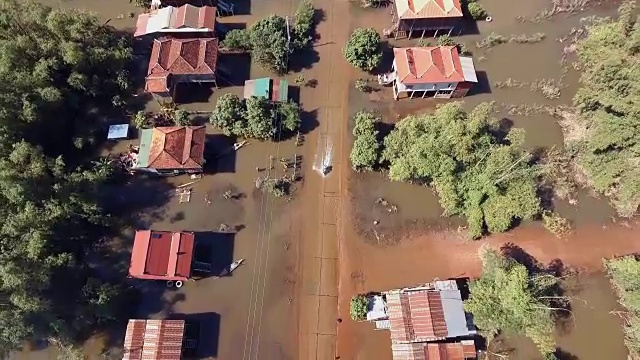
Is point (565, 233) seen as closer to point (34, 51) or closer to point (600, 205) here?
point (600, 205)

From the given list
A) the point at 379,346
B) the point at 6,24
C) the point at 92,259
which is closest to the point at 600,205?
the point at 379,346

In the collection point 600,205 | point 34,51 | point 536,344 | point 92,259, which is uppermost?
point 34,51

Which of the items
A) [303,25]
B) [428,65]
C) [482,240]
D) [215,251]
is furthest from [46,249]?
[428,65]

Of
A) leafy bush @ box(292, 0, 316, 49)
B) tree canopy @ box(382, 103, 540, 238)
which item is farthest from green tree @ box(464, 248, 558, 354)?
leafy bush @ box(292, 0, 316, 49)

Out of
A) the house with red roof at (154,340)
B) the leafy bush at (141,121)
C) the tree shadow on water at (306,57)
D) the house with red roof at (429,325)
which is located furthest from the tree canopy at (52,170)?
the house with red roof at (429,325)

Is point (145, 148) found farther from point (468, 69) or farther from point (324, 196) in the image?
point (468, 69)

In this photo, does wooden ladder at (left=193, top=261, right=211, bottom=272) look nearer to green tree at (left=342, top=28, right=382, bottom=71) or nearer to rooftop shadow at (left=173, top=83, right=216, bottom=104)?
rooftop shadow at (left=173, top=83, right=216, bottom=104)
